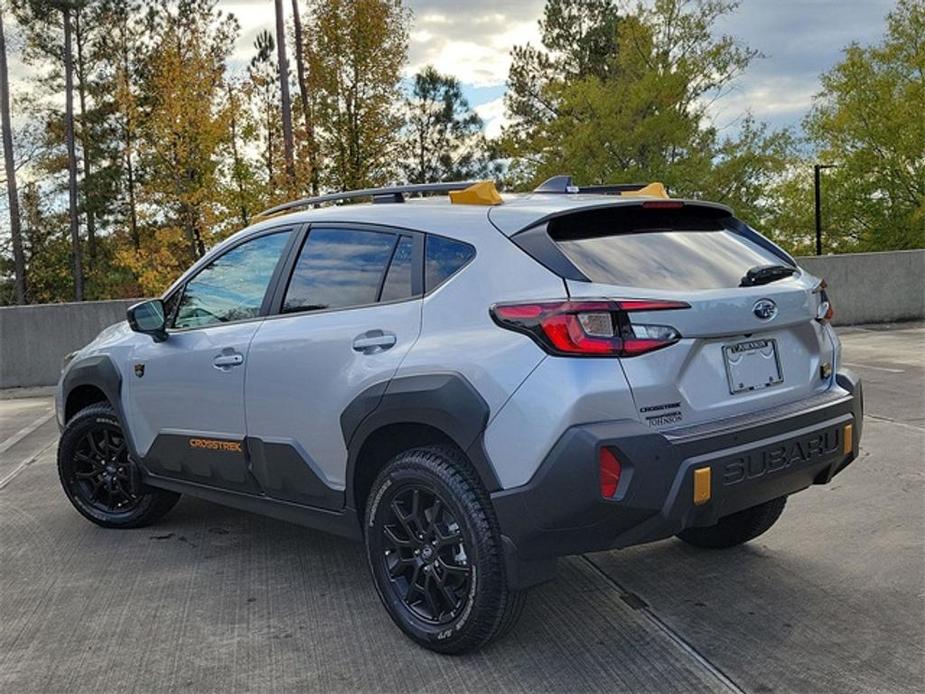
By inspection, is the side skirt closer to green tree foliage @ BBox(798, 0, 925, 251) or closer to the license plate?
the license plate

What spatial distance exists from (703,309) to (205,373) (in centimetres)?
A: 240

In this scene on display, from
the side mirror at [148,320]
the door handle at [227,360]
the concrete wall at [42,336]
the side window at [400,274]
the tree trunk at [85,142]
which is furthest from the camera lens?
the tree trunk at [85,142]

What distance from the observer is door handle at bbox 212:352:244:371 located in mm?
4121

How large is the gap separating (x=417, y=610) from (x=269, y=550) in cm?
153

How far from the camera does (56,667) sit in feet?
11.2

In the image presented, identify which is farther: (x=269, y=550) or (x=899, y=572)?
(x=269, y=550)

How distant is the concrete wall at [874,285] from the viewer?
1619cm

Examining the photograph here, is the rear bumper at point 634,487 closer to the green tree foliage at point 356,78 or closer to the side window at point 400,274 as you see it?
the side window at point 400,274

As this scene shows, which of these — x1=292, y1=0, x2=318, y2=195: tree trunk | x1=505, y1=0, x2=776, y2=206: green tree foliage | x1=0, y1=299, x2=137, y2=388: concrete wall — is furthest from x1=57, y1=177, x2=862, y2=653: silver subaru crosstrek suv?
x1=505, y1=0, x2=776, y2=206: green tree foliage

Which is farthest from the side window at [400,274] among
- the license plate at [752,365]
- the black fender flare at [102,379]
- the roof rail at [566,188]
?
the black fender flare at [102,379]

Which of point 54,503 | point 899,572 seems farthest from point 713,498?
point 54,503

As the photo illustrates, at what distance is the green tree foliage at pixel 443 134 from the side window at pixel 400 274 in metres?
35.8

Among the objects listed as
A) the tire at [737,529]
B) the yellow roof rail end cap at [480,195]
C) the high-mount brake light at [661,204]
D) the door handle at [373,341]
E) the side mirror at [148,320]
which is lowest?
the tire at [737,529]

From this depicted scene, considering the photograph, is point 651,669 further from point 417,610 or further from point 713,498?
point 417,610
